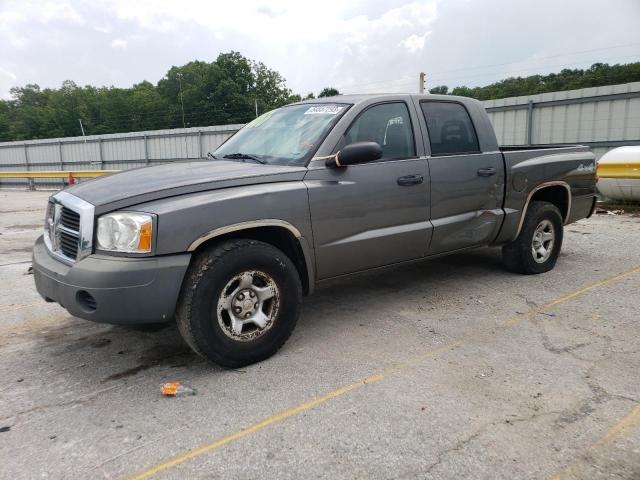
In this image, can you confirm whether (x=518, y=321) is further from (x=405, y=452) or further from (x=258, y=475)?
(x=258, y=475)

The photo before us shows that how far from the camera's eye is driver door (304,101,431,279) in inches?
146

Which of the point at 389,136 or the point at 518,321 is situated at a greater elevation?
the point at 389,136

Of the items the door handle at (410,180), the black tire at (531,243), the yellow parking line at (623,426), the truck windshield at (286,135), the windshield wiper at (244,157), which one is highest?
the truck windshield at (286,135)

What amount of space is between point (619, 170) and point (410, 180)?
7.58 m

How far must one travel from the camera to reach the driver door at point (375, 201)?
3.72 m

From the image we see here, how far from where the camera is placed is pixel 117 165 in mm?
25312

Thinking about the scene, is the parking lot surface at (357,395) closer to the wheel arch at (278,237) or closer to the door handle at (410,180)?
the wheel arch at (278,237)

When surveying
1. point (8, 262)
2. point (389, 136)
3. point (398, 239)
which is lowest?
point (8, 262)

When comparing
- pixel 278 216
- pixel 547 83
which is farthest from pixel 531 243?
pixel 547 83

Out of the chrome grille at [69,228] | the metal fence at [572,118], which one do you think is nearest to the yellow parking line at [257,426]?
the chrome grille at [69,228]

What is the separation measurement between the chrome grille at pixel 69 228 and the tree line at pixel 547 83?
103ft

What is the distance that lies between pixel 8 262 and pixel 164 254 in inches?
200

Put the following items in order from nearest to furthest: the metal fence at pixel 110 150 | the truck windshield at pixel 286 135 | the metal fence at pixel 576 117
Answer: the truck windshield at pixel 286 135, the metal fence at pixel 576 117, the metal fence at pixel 110 150

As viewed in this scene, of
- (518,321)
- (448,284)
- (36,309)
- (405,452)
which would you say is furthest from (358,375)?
(36,309)
